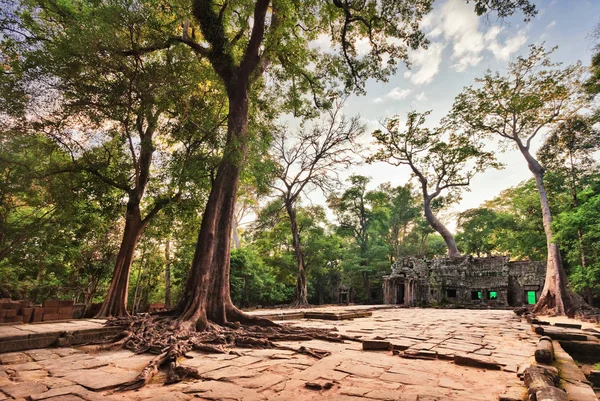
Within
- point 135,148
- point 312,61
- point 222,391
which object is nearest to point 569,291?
point 312,61

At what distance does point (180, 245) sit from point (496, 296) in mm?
24266

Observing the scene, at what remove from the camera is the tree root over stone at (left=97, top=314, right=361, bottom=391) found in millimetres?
3703

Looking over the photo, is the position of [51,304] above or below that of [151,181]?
below

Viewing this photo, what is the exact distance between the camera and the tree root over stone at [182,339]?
3703 mm

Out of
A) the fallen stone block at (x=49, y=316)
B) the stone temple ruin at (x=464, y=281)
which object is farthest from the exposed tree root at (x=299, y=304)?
the fallen stone block at (x=49, y=316)

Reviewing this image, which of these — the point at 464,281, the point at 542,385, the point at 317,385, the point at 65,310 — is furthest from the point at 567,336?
the point at 464,281

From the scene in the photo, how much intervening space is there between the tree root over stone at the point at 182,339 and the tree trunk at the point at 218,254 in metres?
0.37

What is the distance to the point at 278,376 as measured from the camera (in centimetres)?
360

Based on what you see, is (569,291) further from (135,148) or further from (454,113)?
(135,148)

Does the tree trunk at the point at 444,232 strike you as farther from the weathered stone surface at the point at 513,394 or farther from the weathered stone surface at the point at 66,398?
the weathered stone surface at the point at 66,398

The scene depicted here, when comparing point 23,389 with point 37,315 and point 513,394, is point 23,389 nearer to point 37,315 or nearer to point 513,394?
point 513,394

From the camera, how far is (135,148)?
440 inches

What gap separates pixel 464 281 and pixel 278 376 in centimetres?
2690

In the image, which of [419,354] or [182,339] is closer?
[419,354]
